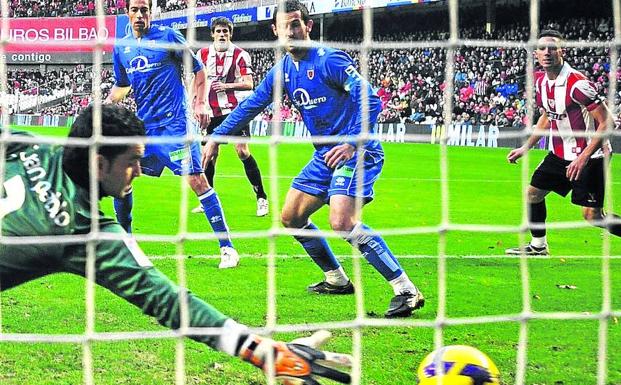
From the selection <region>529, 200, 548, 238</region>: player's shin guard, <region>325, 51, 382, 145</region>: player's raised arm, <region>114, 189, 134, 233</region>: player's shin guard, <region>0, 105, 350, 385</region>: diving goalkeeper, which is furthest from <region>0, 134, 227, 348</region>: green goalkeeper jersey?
<region>529, 200, 548, 238</region>: player's shin guard

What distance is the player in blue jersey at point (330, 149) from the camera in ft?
14.0

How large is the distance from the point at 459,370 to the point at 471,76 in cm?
1858

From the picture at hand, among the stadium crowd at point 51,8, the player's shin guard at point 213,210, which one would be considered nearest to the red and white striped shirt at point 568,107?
the player's shin guard at point 213,210

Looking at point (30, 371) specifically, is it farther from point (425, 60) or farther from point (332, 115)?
point (425, 60)

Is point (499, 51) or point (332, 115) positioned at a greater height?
point (499, 51)

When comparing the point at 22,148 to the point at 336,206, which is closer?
the point at 22,148

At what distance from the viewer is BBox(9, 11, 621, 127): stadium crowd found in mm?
18531

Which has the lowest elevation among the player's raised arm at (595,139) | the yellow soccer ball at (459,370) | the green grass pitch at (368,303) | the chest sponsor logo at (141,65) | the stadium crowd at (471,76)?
the green grass pitch at (368,303)

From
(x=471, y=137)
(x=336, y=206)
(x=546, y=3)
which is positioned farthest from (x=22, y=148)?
(x=546, y=3)

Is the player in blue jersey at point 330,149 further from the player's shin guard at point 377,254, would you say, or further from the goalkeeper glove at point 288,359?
the goalkeeper glove at point 288,359

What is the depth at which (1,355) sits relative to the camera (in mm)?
3395

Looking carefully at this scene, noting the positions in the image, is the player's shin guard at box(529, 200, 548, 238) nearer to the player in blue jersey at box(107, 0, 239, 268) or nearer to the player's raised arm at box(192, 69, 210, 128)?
the player in blue jersey at box(107, 0, 239, 268)

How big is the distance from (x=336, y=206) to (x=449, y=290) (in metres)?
1.03

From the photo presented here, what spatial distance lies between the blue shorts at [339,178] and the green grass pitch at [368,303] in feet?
1.07
